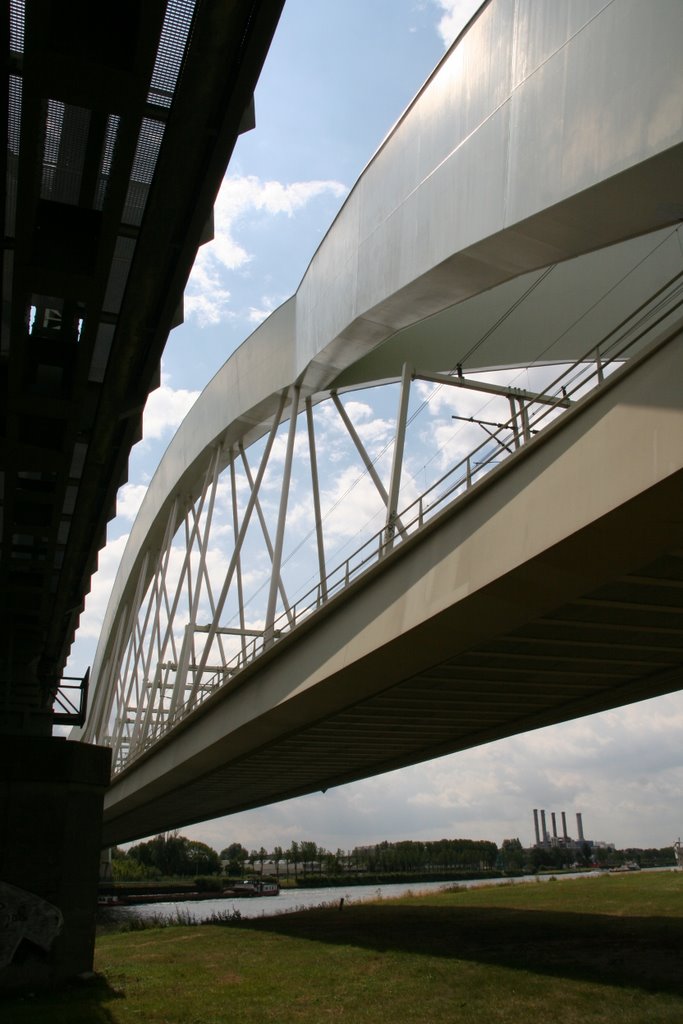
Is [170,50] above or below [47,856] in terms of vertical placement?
above

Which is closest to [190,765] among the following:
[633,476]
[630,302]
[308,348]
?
[308,348]

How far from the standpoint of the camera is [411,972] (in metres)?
17.0

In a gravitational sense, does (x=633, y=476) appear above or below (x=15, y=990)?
above

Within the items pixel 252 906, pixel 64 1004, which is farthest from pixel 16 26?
pixel 252 906

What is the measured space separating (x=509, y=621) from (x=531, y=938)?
458 inches

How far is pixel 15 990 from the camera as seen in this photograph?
13.8m

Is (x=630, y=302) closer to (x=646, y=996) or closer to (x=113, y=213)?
(x=646, y=996)

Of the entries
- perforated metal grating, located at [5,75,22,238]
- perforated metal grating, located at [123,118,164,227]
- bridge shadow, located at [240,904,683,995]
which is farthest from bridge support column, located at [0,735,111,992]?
perforated metal grating, located at [123,118,164,227]

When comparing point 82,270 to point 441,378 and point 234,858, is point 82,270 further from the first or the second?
point 234,858

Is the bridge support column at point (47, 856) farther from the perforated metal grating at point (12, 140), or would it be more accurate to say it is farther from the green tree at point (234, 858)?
the green tree at point (234, 858)

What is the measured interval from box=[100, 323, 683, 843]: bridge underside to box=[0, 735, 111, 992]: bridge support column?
441 centimetres

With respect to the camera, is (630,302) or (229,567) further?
(229,567)

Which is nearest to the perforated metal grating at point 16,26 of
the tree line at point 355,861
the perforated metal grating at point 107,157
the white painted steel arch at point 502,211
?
the perforated metal grating at point 107,157

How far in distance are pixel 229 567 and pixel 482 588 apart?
14822 millimetres
